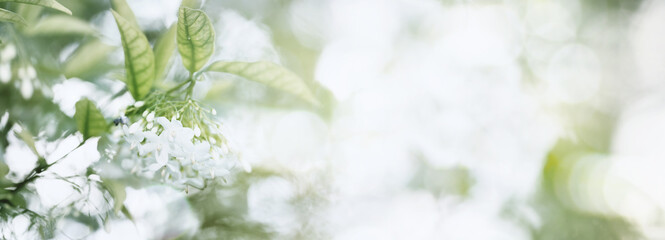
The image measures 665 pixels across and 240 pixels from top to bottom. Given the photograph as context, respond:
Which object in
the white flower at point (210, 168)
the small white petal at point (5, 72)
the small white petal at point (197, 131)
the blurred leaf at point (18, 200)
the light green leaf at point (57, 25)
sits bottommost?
the blurred leaf at point (18, 200)

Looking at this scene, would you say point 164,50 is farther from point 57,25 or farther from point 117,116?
point 57,25

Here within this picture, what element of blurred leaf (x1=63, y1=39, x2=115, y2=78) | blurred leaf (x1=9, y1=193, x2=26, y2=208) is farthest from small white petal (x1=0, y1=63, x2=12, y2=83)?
blurred leaf (x1=9, y1=193, x2=26, y2=208)

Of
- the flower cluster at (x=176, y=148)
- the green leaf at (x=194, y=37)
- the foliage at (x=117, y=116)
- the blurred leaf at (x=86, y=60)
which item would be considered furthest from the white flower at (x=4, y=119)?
the green leaf at (x=194, y=37)

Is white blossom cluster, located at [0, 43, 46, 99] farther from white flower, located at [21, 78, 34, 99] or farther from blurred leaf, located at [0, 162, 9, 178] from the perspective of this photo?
blurred leaf, located at [0, 162, 9, 178]

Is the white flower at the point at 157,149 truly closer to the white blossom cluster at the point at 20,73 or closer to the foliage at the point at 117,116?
the foliage at the point at 117,116

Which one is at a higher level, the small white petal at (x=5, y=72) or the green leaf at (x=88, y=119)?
the green leaf at (x=88, y=119)

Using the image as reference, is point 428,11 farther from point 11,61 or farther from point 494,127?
point 11,61

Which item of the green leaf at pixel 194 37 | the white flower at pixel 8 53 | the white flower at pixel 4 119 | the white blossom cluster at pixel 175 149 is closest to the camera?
the green leaf at pixel 194 37
